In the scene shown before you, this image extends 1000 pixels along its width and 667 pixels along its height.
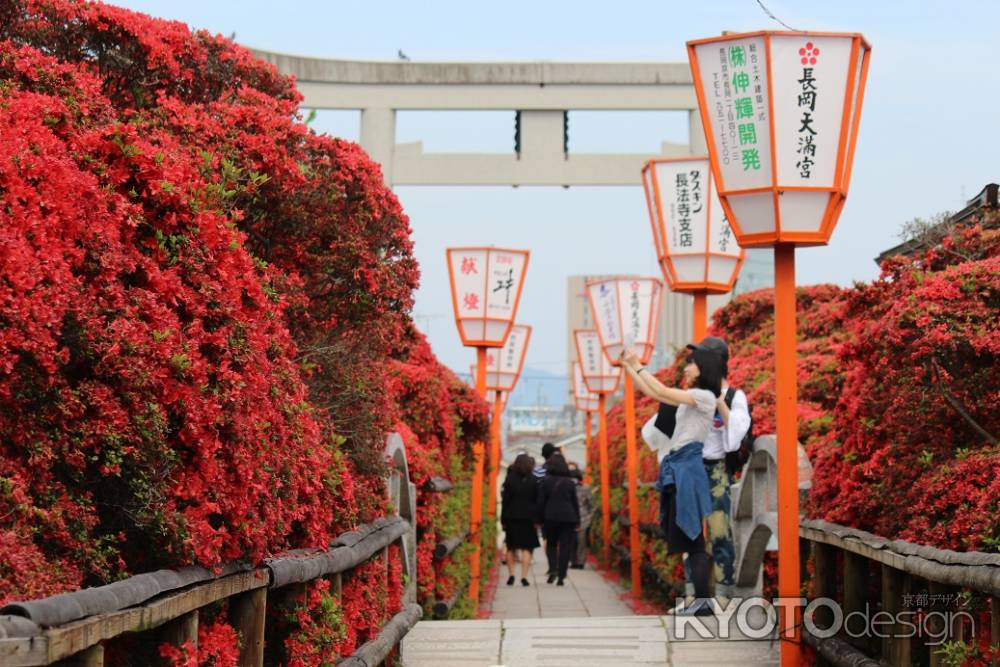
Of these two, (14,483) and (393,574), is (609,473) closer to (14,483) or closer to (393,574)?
(393,574)

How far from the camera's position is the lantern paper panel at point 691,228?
1211cm

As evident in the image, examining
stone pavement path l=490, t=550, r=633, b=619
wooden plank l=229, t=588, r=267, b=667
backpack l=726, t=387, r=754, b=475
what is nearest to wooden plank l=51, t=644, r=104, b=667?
wooden plank l=229, t=588, r=267, b=667

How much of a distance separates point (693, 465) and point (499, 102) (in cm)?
1602

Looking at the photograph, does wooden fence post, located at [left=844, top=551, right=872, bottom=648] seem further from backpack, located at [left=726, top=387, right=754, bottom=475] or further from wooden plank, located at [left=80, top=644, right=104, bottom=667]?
wooden plank, located at [left=80, top=644, right=104, bottom=667]

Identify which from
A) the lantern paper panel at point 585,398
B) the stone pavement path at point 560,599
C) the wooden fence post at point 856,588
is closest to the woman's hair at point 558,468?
the stone pavement path at point 560,599

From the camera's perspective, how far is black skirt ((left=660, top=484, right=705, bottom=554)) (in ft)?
26.6

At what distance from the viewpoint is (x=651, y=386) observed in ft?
24.9

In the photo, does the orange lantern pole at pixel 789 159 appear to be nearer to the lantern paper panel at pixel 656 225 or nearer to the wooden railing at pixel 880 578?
the wooden railing at pixel 880 578

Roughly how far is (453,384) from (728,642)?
7.75m

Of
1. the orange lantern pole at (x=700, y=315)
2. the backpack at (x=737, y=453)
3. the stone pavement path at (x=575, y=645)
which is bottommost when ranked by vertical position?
the stone pavement path at (x=575, y=645)

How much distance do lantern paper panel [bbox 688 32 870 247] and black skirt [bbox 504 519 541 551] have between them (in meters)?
11.0

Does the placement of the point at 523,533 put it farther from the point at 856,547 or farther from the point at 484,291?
the point at 856,547

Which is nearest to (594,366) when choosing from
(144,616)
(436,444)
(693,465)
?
(436,444)

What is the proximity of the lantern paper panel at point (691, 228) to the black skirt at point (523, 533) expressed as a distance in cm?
559
